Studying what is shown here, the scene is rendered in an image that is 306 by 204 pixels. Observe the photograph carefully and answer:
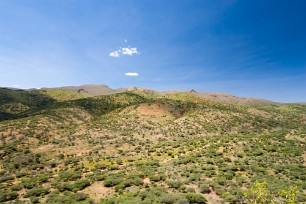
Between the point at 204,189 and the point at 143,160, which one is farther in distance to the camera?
the point at 143,160

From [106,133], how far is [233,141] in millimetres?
36287

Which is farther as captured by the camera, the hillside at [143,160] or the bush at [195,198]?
the hillside at [143,160]

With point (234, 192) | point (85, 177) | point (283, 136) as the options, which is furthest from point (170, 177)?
point (283, 136)

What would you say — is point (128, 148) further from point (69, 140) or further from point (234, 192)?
point (234, 192)

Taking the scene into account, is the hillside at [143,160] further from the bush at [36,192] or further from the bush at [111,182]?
the bush at [36,192]

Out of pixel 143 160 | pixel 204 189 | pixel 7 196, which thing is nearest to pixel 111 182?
pixel 204 189

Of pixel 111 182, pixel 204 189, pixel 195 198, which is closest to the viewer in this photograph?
pixel 195 198

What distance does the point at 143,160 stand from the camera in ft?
130

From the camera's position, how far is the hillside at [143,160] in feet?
82.0

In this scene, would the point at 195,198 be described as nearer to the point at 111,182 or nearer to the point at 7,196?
the point at 111,182

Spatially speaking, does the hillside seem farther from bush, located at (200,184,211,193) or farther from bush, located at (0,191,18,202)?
bush, located at (0,191,18,202)

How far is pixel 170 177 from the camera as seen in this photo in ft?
97.3

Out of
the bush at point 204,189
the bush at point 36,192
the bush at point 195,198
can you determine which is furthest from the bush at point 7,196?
the bush at point 204,189

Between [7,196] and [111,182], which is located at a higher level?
[111,182]
